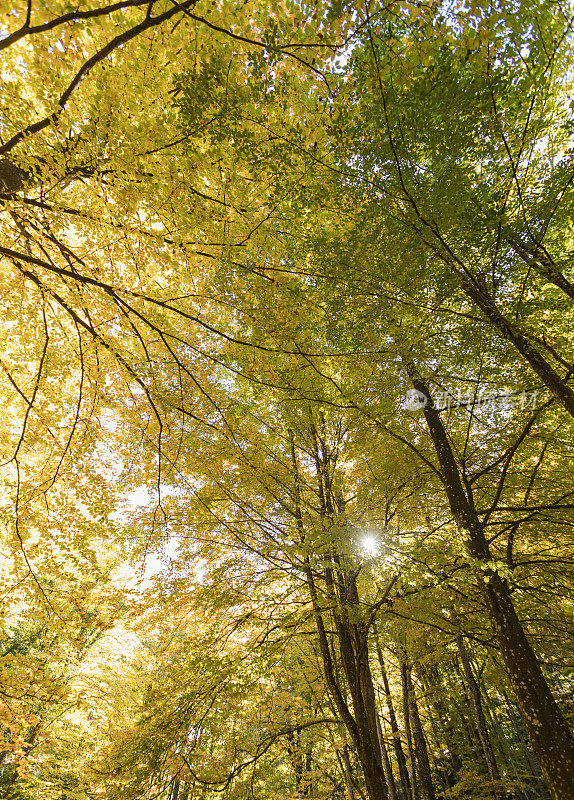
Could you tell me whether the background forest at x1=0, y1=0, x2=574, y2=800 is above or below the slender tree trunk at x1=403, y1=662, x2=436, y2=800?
above

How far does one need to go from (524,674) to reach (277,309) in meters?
4.42

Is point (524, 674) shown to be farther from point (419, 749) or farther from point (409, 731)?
point (419, 749)

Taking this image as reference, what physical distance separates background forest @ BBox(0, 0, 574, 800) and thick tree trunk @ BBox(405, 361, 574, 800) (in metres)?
0.02

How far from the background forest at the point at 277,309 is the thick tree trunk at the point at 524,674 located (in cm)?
2

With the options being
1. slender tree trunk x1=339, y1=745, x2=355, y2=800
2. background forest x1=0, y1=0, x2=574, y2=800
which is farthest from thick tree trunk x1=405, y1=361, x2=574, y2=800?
slender tree trunk x1=339, y1=745, x2=355, y2=800

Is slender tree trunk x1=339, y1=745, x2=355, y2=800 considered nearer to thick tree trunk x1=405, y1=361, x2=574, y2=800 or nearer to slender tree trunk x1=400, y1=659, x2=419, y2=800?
slender tree trunk x1=400, y1=659, x2=419, y2=800

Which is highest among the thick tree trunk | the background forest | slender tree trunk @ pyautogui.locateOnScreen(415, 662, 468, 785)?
the background forest

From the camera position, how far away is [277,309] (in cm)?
350

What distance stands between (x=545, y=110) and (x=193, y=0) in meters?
2.72

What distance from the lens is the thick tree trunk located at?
3.17 metres

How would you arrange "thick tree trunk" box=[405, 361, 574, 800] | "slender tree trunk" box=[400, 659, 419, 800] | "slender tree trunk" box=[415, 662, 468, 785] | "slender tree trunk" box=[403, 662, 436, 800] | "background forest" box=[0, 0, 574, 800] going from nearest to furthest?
"background forest" box=[0, 0, 574, 800], "thick tree trunk" box=[405, 361, 574, 800], "slender tree trunk" box=[400, 659, 419, 800], "slender tree trunk" box=[403, 662, 436, 800], "slender tree trunk" box=[415, 662, 468, 785]

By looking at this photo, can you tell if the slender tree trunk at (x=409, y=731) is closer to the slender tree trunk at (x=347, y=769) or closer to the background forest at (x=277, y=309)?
the slender tree trunk at (x=347, y=769)

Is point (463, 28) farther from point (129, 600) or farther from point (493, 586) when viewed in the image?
point (129, 600)

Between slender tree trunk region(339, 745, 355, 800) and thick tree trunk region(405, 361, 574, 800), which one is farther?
slender tree trunk region(339, 745, 355, 800)
